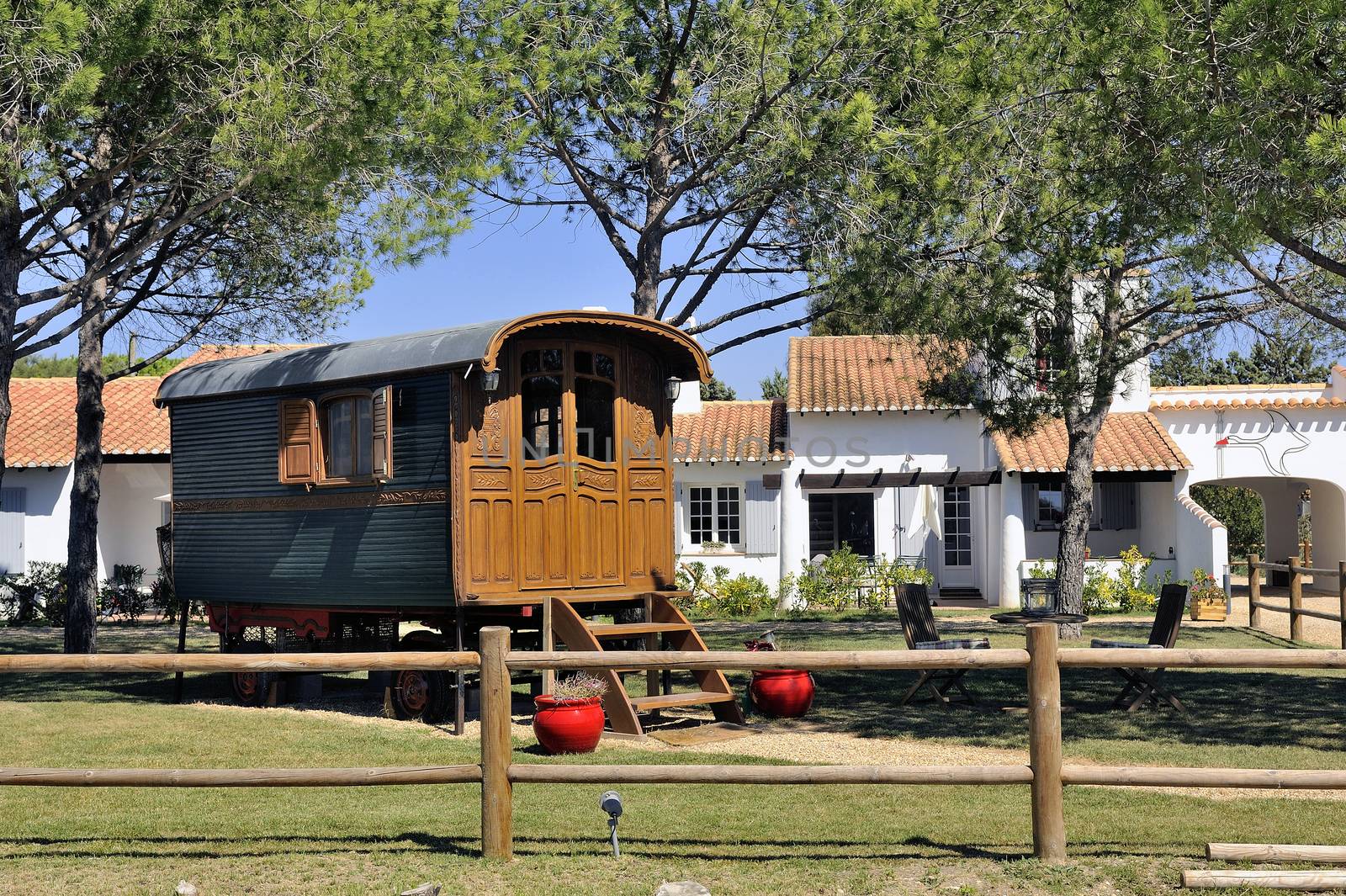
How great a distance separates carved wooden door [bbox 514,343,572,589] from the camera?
11.7 metres

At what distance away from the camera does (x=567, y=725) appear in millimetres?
9500

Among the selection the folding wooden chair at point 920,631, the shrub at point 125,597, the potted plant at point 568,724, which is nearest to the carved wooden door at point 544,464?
Result: the potted plant at point 568,724

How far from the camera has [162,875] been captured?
19.4 feet

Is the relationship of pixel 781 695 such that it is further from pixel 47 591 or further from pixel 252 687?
pixel 47 591

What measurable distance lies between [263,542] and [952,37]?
27.4ft

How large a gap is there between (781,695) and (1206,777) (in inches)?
225

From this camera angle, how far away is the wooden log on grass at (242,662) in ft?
20.6

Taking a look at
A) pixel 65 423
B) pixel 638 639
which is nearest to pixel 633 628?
pixel 638 639

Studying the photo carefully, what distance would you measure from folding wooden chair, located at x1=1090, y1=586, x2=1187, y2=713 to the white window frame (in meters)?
11.7

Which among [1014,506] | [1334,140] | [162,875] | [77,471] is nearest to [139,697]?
[77,471]

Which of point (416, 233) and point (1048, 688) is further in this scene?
point (416, 233)

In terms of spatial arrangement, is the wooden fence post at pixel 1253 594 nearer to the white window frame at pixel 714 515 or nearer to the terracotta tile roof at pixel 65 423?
the white window frame at pixel 714 515

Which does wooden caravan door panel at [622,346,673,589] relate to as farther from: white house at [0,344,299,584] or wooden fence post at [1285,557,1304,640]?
white house at [0,344,299,584]

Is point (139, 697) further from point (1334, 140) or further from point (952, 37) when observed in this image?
point (1334, 140)
